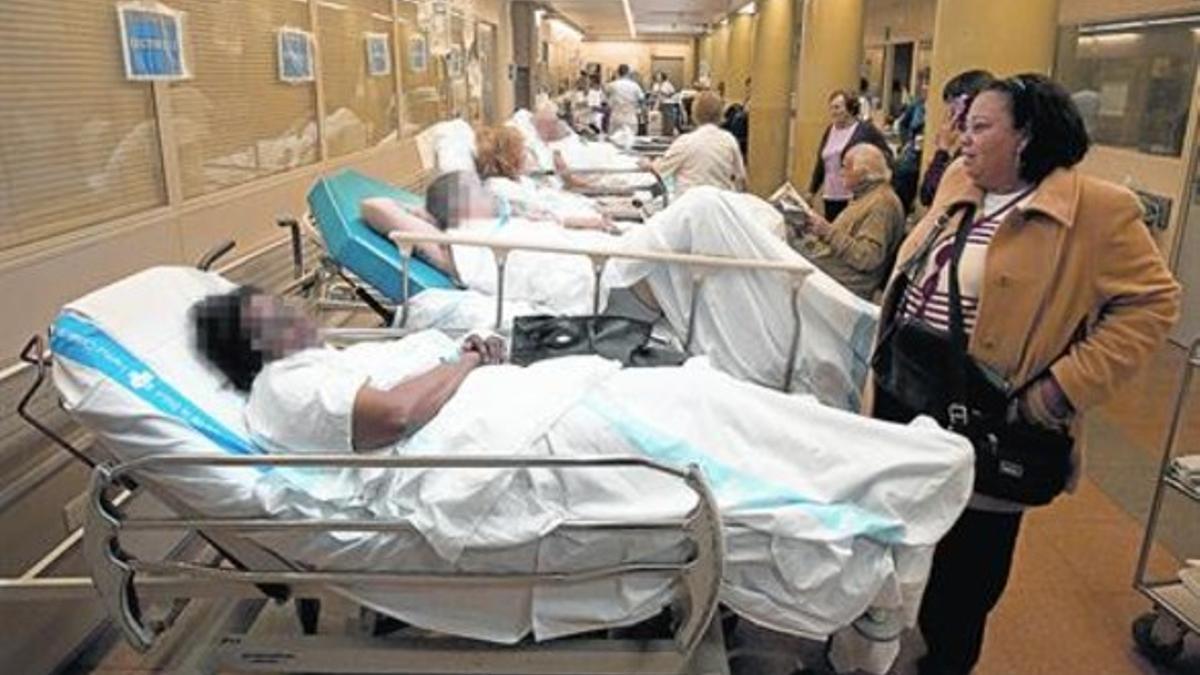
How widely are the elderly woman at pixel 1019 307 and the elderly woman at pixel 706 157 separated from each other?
3.59 metres

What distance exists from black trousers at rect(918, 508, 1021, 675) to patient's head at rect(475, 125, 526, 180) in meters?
2.88

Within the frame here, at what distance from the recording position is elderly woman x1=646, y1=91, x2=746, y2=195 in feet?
18.4

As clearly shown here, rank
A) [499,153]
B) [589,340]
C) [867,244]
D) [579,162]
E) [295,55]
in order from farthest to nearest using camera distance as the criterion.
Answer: [579,162] < [499,153] < [295,55] < [867,244] < [589,340]

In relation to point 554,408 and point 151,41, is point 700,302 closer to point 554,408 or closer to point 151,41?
point 554,408

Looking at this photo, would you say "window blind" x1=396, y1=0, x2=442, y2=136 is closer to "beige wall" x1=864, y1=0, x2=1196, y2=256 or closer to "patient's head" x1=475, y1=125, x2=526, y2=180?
"patient's head" x1=475, y1=125, x2=526, y2=180

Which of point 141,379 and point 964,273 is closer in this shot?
point 141,379

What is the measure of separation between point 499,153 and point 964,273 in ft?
9.07

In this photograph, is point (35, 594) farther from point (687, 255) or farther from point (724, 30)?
point (724, 30)

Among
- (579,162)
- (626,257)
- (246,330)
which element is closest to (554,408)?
(246,330)

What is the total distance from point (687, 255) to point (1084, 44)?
541 cm

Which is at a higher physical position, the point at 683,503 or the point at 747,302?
the point at 747,302

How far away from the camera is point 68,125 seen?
7.83 ft

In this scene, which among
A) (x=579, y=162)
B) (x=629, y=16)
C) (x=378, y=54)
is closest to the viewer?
(x=378, y=54)

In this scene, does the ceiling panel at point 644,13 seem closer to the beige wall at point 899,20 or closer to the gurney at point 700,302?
the beige wall at point 899,20
